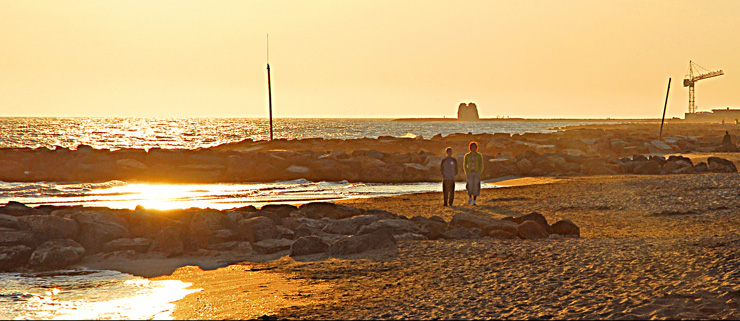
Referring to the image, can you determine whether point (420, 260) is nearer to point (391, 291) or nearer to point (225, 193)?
point (391, 291)

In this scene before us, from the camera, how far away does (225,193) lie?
24.2m

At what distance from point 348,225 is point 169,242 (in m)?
3.02

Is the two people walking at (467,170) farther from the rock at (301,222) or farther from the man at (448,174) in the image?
the rock at (301,222)

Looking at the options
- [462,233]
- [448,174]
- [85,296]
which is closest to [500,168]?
[448,174]

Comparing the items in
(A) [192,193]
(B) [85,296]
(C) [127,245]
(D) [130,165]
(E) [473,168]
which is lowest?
(A) [192,193]

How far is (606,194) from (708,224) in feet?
20.3

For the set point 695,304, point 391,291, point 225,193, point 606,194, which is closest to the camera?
point 695,304

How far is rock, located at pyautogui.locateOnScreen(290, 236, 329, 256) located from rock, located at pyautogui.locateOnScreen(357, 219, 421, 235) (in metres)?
1.20

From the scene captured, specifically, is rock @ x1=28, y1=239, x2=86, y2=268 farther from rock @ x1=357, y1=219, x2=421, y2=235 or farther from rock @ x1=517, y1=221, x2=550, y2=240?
rock @ x1=517, y1=221, x2=550, y2=240

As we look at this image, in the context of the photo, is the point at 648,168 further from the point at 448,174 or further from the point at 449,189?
the point at 448,174

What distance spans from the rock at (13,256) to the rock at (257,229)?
3.31 m

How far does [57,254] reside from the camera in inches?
425

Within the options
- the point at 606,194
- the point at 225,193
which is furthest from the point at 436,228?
the point at 225,193

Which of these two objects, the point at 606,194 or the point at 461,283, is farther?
the point at 606,194
